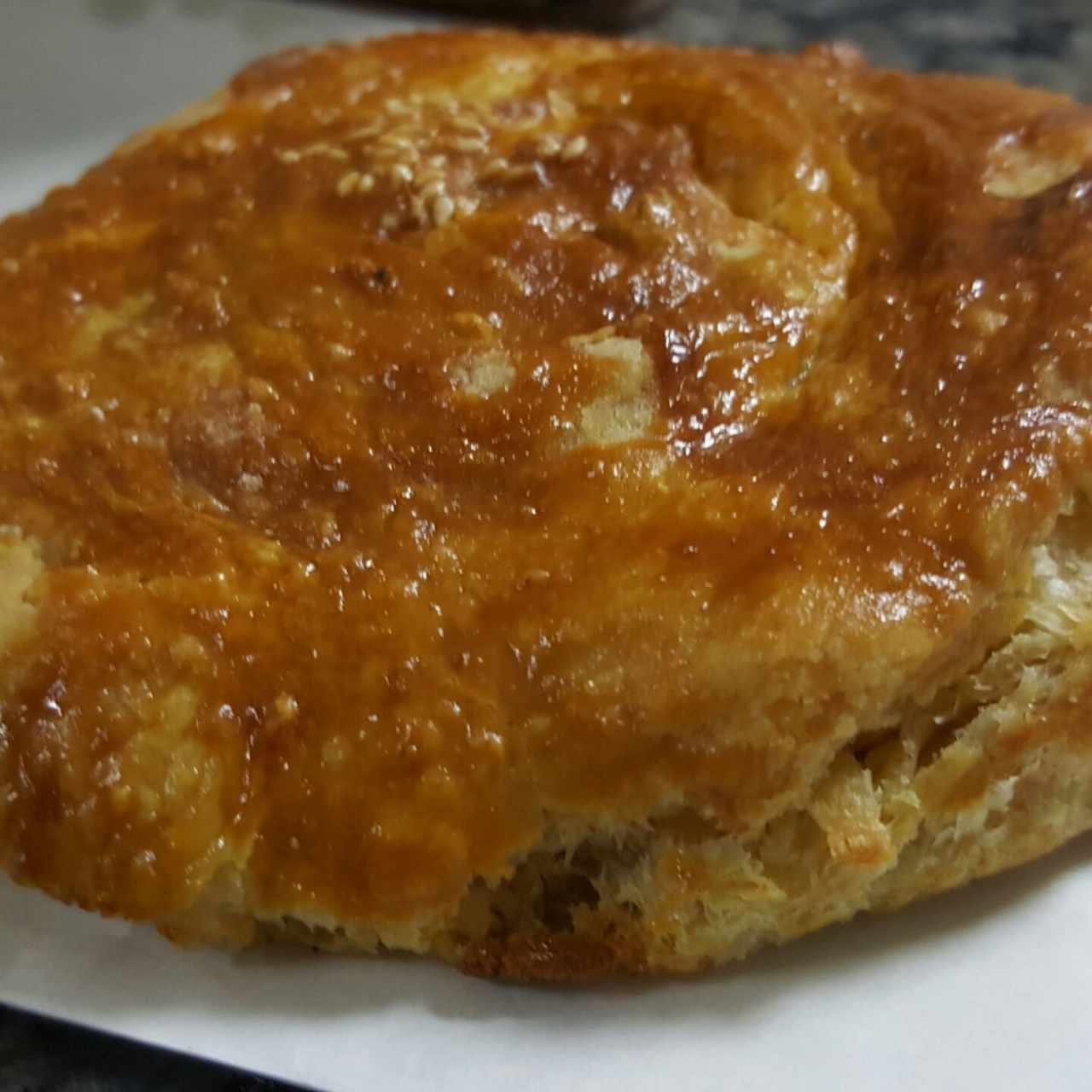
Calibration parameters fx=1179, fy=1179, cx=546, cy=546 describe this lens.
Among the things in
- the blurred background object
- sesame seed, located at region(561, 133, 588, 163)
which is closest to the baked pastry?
sesame seed, located at region(561, 133, 588, 163)

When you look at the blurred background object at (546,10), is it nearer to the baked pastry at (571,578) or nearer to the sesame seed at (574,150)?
the sesame seed at (574,150)

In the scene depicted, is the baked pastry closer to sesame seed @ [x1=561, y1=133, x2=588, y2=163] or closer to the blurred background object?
sesame seed @ [x1=561, y1=133, x2=588, y2=163]

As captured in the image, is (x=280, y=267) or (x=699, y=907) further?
(x=280, y=267)

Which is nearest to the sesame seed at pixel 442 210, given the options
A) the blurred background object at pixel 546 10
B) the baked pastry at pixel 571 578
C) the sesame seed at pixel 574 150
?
the baked pastry at pixel 571 578

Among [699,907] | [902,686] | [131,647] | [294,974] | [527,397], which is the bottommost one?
[294,974]

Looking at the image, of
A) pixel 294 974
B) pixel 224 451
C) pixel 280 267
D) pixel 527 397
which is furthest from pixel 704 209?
pixel 294 974

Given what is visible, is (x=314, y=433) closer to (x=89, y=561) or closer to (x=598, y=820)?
(x=89, y=561)
